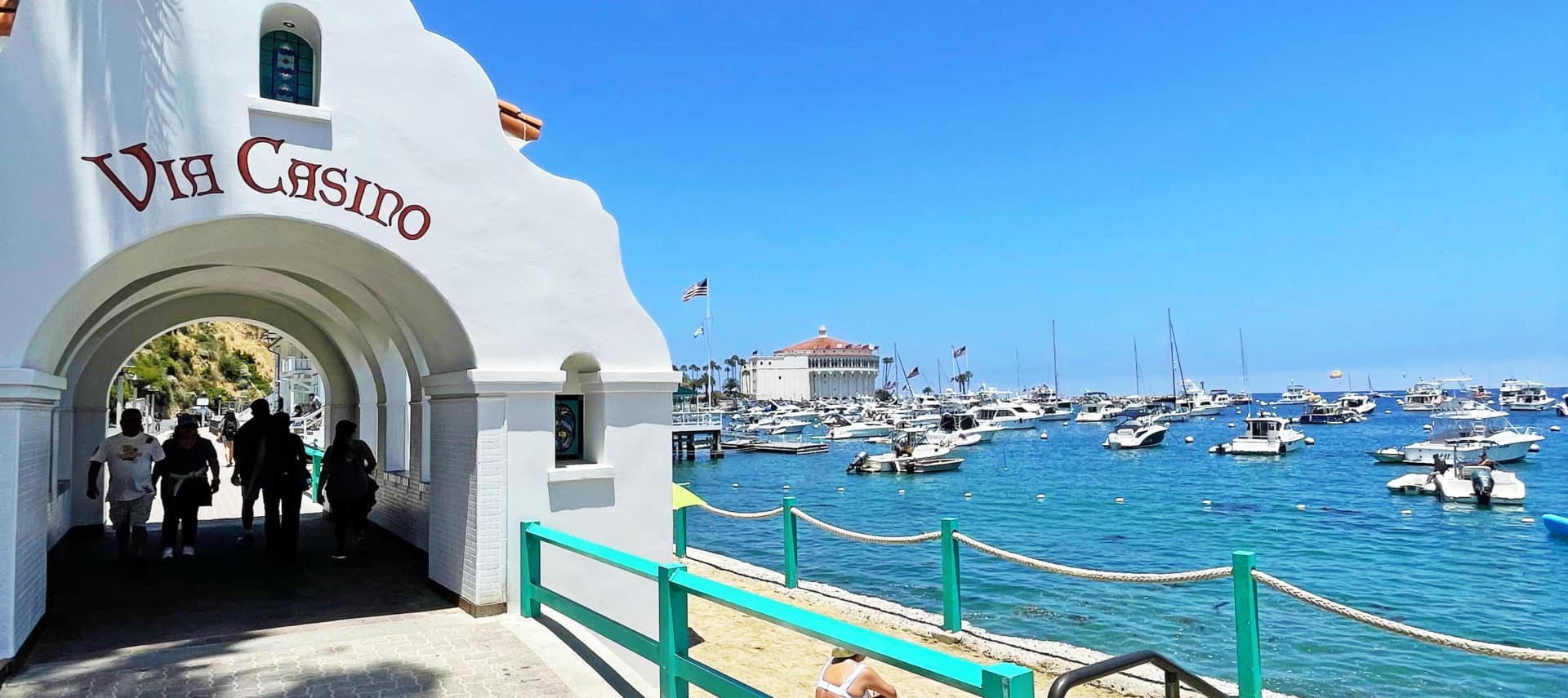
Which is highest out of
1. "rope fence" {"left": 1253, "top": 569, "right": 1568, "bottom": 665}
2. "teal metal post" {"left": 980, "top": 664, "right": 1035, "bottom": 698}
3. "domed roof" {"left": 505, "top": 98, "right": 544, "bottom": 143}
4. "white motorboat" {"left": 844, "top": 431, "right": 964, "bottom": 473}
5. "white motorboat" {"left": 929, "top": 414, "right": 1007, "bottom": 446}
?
"domed roof" {"left": 505, "top": 98, "right": 544, "bottom": 143}

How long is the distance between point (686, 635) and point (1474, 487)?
35037 mm

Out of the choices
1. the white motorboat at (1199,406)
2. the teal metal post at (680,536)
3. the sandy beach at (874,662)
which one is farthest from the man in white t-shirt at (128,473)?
the white motorboat at (1199,406)

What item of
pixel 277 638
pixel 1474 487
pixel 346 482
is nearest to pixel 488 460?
pixel 277 638

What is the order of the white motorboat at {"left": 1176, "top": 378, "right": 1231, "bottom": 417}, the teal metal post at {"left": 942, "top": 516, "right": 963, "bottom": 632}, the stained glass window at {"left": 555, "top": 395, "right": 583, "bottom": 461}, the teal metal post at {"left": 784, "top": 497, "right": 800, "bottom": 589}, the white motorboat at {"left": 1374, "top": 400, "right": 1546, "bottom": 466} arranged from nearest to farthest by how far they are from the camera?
the stained glass window at {"left": 555, "top": 395, "right": 583, "bottom": 461}
the teal metal post at {"left": 942, "top": 516, "right": 963, "bottom": 632}
the teal metal post at {"left": 784, "top": 497, "right": 800, "bottom": 589}
the white motorboat at {"left": 1374, "top": 400, "right": 1546, "bottom": 466}
the white motorboat at {"left": 1176, "top": 378, "right": 1231, "bottom": 417}

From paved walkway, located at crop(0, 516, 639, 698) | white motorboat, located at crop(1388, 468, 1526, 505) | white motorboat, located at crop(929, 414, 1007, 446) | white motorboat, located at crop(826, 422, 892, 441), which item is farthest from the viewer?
white motorboat, located at crop(826, 422, 892, 441)

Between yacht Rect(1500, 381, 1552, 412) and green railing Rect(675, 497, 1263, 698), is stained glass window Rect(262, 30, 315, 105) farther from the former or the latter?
yacht Rect(1500, 381, 1552, 412)

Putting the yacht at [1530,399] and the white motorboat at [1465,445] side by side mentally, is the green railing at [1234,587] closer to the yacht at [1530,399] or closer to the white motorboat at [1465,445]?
the white motorboat at [1465,445]

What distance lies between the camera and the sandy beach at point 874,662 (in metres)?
9.93

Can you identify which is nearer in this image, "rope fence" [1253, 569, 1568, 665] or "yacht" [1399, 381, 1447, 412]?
"rope fence" [1253, 569, 1568, 665]

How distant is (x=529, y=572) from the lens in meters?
7.66

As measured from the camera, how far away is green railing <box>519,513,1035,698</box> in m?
3.44

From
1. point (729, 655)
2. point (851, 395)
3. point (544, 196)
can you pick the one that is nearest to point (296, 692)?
point (544, 196)

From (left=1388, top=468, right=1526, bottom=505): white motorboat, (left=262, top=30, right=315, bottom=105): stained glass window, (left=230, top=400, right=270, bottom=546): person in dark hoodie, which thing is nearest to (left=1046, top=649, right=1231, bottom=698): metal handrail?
(left=262, top=30, right=315, bottom=105): stained glass window

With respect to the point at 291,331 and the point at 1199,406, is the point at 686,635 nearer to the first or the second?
the point at 291,331
